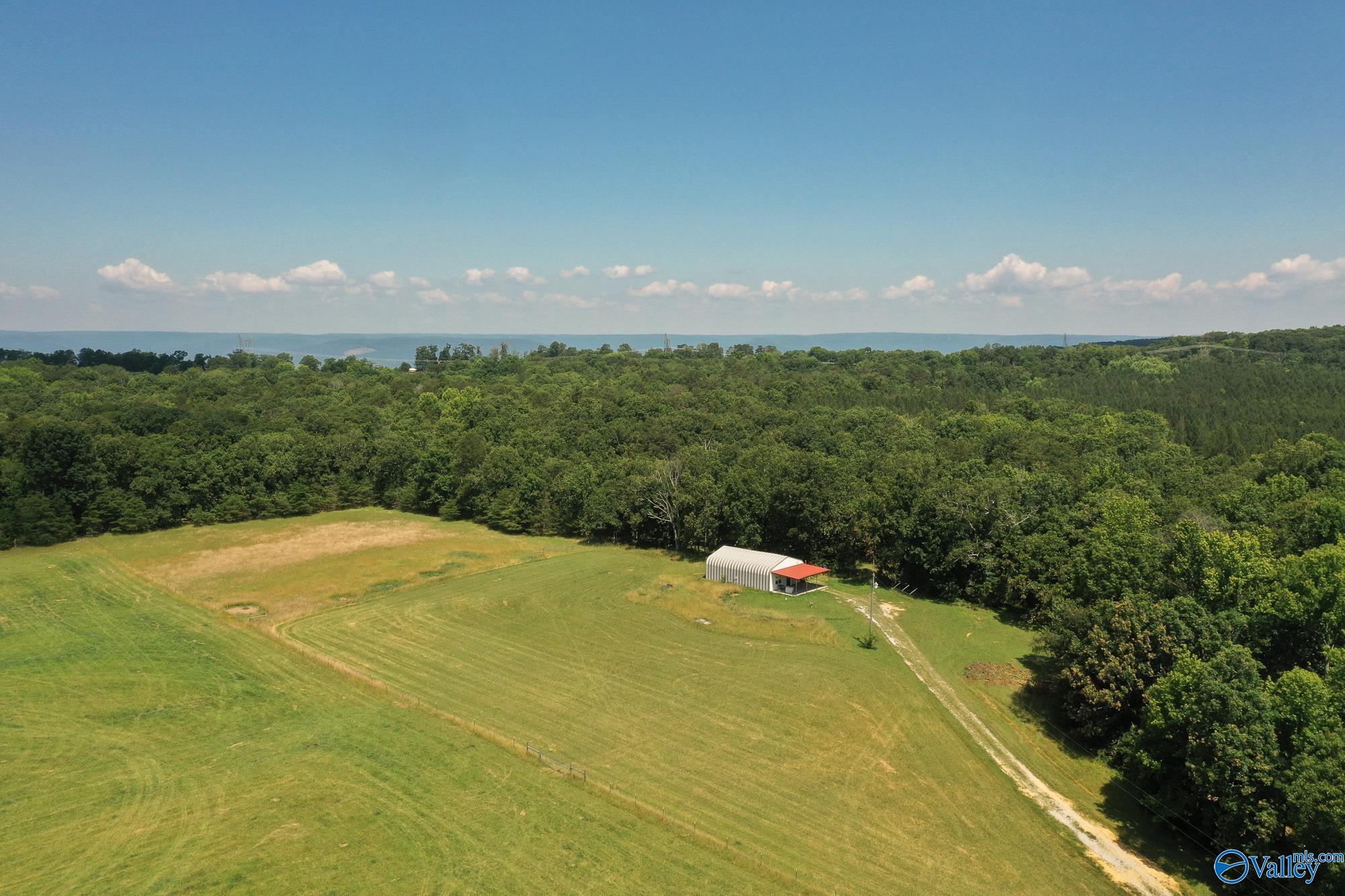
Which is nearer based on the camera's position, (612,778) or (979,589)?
(612,778)

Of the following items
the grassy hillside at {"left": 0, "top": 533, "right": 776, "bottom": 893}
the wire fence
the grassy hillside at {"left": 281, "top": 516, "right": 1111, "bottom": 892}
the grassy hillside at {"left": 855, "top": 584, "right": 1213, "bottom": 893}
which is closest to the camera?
the grassy hillside at {"left": 0, "top": 533, "right": 776, "bottom": 893}

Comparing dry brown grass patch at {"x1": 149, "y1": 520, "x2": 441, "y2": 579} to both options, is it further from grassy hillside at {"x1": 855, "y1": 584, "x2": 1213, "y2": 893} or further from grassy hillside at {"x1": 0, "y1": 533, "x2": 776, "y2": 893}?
grassy hillside at {"x1": 855, "y1": 584, "x2": 1213, "y2": 893}

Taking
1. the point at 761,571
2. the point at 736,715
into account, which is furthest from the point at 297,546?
the point at 736,715

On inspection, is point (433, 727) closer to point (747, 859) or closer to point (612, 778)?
point (612, 778)

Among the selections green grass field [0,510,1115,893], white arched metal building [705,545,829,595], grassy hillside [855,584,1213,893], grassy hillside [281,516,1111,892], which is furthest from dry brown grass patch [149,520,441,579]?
grassy hillside [855,584,1213,893]

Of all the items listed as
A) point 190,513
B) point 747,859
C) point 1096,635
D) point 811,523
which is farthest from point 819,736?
point 190,513

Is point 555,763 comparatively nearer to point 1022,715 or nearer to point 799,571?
point 1022,715
